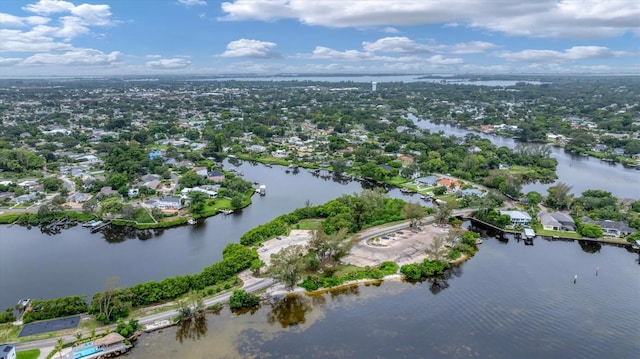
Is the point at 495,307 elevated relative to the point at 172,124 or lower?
lower

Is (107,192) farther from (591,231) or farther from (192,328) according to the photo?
(591,231)

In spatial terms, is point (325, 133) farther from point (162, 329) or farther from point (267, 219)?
point (162, 329)

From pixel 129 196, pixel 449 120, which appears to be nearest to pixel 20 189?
pixel 129 196

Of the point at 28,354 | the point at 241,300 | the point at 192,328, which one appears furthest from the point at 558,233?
the point at 28,354

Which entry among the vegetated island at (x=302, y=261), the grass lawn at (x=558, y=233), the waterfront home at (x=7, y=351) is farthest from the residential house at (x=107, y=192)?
the grass lawn at (x=558, y=233)

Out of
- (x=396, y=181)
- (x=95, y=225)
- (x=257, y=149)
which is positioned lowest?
(x=95, y=225)

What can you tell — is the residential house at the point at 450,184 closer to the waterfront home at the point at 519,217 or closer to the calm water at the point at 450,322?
the waterfront home at the point at 519,217
